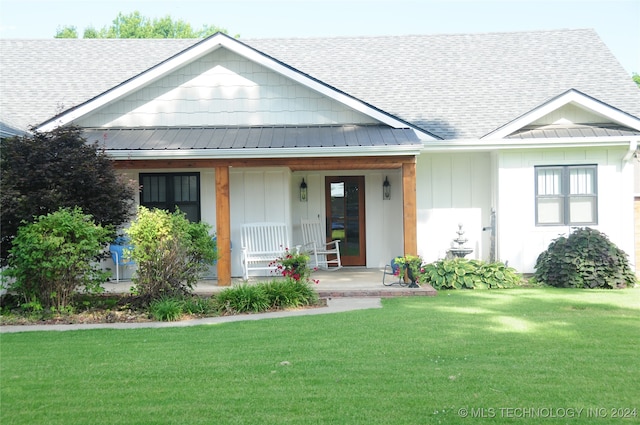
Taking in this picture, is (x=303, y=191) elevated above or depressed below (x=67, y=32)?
below

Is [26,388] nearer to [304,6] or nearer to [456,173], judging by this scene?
[456,173]

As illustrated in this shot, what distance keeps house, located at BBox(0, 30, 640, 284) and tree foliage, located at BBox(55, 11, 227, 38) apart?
3012cm

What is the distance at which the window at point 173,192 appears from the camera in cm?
1276

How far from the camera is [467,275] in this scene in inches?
456

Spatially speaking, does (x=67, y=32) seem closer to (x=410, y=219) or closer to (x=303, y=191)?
(x=303, y=191)

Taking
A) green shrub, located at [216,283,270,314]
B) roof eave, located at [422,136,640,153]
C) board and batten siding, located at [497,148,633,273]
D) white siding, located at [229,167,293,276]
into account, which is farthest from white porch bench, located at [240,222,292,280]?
board and batten siding, located at [497,148,633,273]

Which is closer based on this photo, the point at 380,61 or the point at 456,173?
the point at 456,173

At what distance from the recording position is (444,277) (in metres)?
11.5

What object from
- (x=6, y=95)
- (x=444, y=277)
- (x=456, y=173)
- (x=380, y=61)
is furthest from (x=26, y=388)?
(x=380, y=61)

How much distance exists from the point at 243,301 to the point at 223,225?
246 cm

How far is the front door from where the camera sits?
48.3 ft

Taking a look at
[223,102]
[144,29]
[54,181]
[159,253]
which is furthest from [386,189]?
[144,29]

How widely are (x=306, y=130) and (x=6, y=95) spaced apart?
7358mm

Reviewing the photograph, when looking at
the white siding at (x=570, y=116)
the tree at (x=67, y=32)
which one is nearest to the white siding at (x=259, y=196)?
the white siding at (x=570, y=116)
